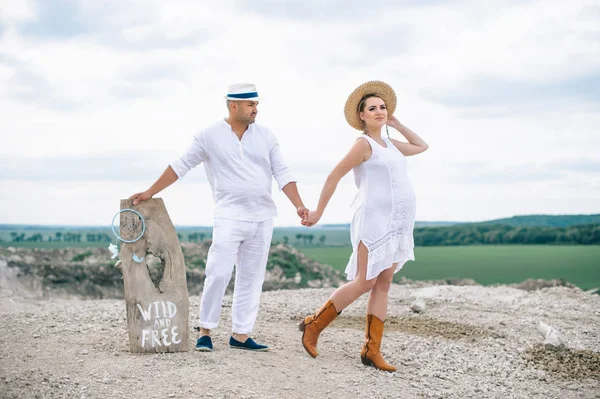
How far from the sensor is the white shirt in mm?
6020

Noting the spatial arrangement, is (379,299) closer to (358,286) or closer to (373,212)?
(358,286)

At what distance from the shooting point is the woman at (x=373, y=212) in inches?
234

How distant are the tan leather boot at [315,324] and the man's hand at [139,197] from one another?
193 cm

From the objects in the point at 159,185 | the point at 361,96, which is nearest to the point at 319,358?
the point at 159,185

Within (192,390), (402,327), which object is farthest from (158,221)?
(402,327)

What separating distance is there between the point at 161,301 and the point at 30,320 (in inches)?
99.3

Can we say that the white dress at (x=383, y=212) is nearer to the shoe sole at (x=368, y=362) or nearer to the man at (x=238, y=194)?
the man at (x=238, y=194)

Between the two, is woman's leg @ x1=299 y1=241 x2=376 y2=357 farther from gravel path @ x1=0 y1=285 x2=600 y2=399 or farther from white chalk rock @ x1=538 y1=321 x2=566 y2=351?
white chalk rock @ x1=538 y1=321 x2=566 y2=351

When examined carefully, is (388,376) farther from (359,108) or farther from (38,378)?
(38,378)

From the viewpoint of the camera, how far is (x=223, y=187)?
6043 mm

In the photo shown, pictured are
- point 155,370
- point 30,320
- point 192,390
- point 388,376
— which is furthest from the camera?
point 30,320

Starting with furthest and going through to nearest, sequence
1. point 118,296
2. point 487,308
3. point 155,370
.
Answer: point 118,296 < point 487,308 < point 155,370

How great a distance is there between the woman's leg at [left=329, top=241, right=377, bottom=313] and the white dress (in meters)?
0.07

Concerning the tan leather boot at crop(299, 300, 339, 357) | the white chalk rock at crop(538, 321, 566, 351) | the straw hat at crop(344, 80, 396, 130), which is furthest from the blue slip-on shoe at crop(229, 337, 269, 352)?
the white chalk rock at crop(538, 321, 566, 351)
